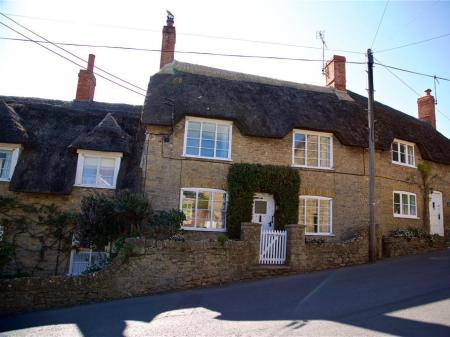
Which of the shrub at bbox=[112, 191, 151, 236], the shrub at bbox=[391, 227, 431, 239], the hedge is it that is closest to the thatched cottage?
the hedge

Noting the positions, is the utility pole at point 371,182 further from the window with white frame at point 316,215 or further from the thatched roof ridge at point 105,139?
the thatched roof ridge at point 105,139

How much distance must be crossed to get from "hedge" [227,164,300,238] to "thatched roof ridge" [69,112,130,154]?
5370mm

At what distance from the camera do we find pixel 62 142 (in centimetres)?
1705

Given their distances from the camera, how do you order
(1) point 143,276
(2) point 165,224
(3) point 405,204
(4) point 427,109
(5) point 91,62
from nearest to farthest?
(1) point 143,276 → (2) point 165,224 → (3) point 405,204 → (5) point 91,62 → (4) point 427,109

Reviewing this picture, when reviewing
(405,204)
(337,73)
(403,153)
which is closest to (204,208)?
(405,204)

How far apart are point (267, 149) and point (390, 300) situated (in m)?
8.98

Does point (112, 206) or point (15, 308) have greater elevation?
point (112, 206)

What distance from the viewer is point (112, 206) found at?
1286cm

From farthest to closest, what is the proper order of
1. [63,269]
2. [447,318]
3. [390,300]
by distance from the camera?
[63,269], [390,300], [447,318]

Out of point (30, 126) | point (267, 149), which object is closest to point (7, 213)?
point (30, 126)

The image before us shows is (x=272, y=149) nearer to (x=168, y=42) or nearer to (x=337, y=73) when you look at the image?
(x=337, y=73)

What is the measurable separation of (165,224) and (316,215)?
24.2 feet

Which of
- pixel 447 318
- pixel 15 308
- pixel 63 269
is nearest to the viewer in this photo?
pixel 447 318

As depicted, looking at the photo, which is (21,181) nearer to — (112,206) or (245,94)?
(112,206)
